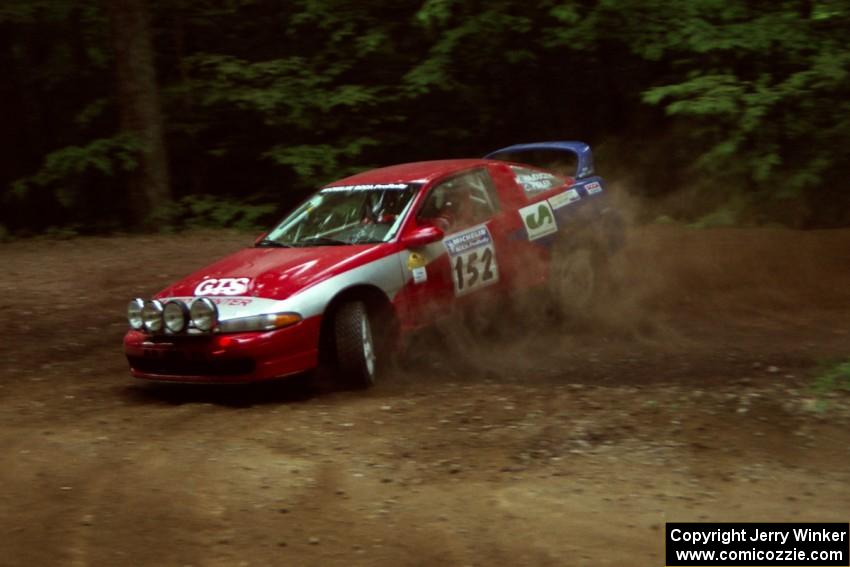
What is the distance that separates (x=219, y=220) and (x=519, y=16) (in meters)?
5.45

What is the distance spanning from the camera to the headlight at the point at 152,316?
25.6ft

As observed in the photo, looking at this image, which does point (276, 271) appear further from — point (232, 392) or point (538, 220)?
point (538, 220)

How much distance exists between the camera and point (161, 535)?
5133mm

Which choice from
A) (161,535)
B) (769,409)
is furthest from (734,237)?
(161,535)

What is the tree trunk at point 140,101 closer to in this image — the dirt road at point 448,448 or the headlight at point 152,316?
the dirt road at point 448,448

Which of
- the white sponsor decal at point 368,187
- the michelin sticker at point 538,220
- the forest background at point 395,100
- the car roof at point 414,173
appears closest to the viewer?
the white sponsor decal at point 368,187

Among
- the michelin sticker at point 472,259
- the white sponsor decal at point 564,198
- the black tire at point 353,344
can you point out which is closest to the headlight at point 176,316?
the black tire at point 353,344

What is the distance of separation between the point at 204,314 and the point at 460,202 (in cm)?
259

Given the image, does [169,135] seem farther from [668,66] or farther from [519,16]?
[668,66]

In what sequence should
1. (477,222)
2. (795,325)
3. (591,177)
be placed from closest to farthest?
(477,222) → (795,325) → (591,177)

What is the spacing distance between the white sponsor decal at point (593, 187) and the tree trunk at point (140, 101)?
25.8 ft

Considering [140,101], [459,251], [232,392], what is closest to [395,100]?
[140,101]

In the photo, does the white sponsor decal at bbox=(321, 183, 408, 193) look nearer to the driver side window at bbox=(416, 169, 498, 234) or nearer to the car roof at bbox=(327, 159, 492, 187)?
the car roof at bbox=(327, 159, 492, 187)

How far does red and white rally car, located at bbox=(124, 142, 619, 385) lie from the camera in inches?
303
